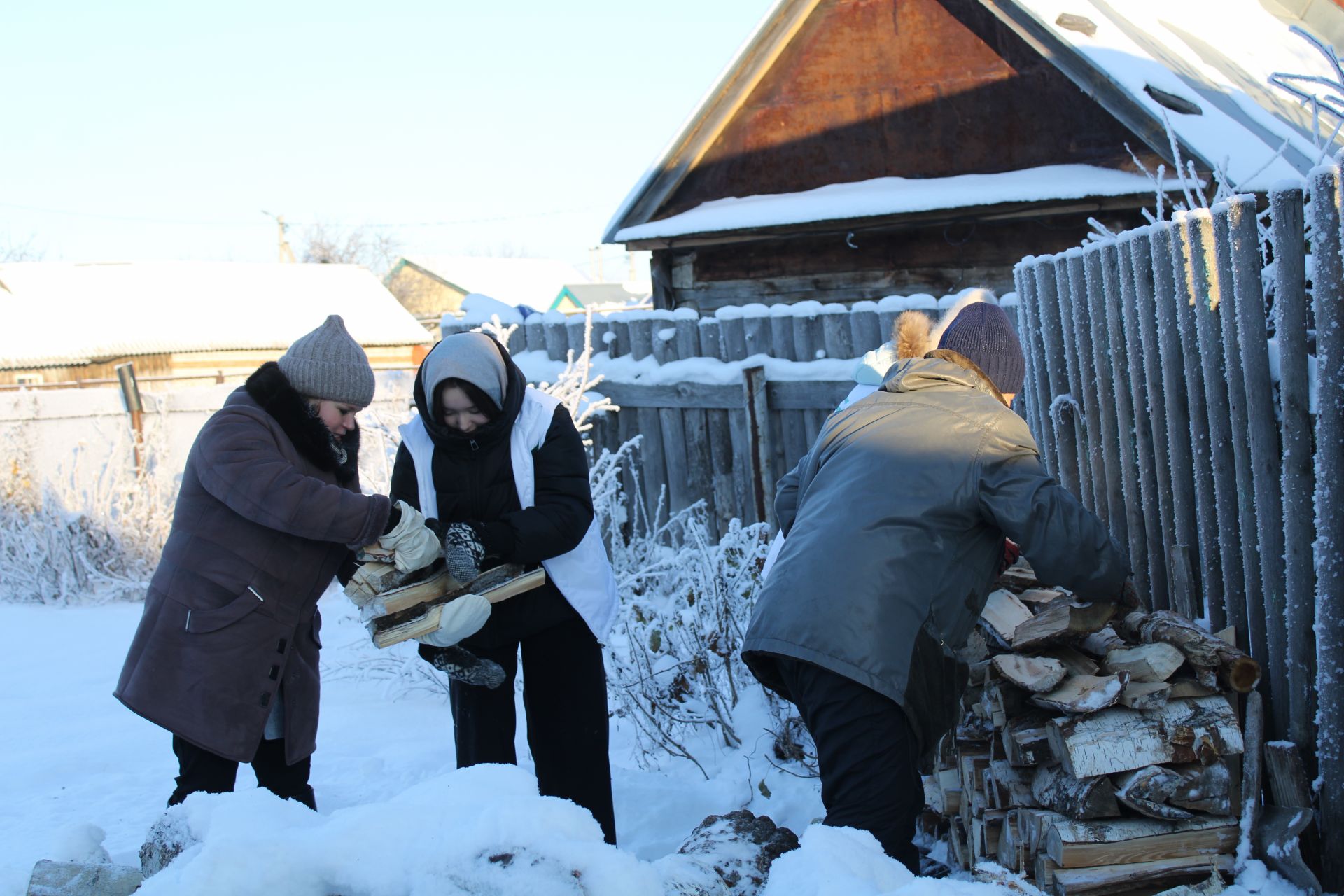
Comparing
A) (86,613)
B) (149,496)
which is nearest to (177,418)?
(149,496)

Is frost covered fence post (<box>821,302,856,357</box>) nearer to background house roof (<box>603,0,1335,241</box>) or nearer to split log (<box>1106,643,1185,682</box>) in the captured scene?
background house roof (<box>603,0,1335,241</box>)

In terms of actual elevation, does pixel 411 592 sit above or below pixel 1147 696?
above

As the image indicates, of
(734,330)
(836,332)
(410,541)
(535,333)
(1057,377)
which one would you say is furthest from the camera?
(535,333)

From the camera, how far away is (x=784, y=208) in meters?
8.29

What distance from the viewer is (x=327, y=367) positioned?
3043 millimetres

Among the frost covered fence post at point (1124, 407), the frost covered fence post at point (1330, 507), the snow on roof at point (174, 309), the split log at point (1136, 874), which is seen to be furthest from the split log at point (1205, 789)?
the snow on roof at point (174, 309)

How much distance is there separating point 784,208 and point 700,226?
0.71 meters

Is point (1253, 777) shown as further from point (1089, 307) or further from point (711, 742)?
point (711, 742)

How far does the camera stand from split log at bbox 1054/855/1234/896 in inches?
99.2

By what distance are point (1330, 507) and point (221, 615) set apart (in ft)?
9.42

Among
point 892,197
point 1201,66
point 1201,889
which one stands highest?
point 1201,66

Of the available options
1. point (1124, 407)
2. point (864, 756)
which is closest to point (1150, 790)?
point (864, 756)

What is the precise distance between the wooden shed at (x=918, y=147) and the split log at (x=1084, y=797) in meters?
5.42

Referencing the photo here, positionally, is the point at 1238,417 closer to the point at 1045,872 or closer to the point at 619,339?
the point at 1045,872
